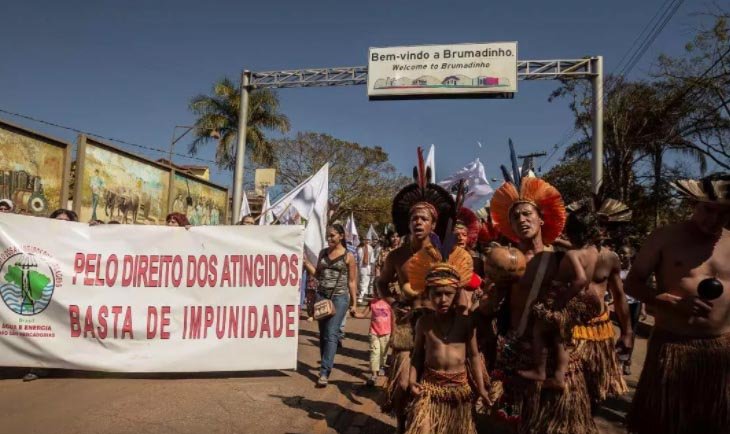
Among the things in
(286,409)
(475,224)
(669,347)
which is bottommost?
(286,409)

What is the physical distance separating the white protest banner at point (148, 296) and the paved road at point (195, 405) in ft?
0.75

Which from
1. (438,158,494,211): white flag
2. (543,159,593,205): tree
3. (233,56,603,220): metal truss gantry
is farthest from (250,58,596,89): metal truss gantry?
(543,159,593,205): tree

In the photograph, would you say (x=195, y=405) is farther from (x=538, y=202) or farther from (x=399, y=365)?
(x=538, y=202)

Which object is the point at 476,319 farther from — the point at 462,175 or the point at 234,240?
the point at 462,175

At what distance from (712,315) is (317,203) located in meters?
5.75

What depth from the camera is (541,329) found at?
2.97m

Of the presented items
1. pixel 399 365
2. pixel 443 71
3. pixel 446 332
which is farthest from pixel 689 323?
pixel 443 71

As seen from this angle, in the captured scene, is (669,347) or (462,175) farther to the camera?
(462,175)

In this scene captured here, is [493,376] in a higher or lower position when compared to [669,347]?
lower

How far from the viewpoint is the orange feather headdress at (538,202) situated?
11.5ft

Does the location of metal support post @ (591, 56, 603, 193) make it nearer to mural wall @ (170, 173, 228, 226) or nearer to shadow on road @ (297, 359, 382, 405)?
shadow on road @ (297, 359, 382, 405)

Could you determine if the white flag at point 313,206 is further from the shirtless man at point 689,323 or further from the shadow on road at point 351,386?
the shirtless man at point 689,323

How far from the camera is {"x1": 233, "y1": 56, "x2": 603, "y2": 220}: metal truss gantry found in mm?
14156

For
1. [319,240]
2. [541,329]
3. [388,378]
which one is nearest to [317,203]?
[319,240]
